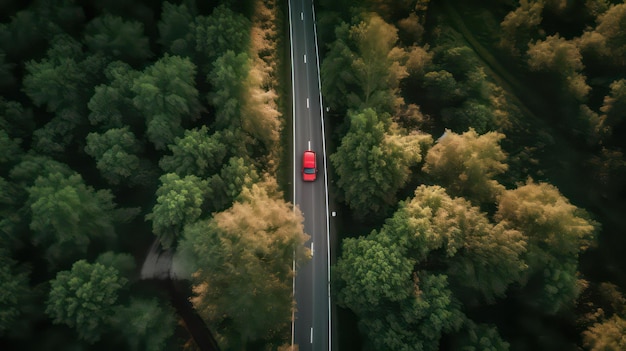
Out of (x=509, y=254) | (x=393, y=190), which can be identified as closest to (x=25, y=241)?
(x=393, y=190)

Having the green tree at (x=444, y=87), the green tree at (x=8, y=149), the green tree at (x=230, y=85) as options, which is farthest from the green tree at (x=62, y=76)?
the green tree at (x=444, y=87)

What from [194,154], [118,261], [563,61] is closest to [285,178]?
[194,154]

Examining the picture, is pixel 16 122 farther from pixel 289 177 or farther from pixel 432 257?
pixel 432 257

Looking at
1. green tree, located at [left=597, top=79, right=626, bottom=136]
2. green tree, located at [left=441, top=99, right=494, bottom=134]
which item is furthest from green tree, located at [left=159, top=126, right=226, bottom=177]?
green tree, located at [left=597, top=79, right=626, bottom=136]

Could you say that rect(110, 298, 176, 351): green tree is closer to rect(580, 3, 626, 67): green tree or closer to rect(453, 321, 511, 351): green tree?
rect(453, 321, 511, 351): green tree

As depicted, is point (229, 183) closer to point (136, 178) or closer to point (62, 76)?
point (136, 178)
